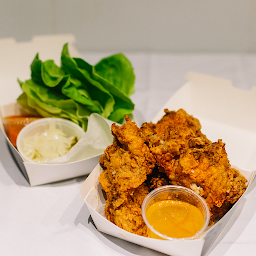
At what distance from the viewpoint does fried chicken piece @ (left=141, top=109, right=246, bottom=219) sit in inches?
76.9

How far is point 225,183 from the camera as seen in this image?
6.39ft

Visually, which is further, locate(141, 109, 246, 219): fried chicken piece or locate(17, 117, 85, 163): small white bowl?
locate(17, 117, 85, 163): small white bowl

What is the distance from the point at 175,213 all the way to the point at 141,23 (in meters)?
3.19

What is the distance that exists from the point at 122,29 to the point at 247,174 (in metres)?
2.97

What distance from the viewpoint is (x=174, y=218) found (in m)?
1.93

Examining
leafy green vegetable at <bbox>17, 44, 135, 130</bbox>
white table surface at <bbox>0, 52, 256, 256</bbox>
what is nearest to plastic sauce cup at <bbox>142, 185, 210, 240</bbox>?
white table surface at <bbox>0, 52, 256, 256</bbox>

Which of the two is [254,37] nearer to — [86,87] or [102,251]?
[86,87]

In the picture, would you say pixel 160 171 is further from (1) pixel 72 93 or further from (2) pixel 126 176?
(1) pixel 72 93

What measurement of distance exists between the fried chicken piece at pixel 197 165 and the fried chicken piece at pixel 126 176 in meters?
0.09

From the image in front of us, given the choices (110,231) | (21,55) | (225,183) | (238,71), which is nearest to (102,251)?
(110,231)

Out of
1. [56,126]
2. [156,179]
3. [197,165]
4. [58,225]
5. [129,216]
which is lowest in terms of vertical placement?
[58,225]

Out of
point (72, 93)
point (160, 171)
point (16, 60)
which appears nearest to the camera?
point (160, 171)

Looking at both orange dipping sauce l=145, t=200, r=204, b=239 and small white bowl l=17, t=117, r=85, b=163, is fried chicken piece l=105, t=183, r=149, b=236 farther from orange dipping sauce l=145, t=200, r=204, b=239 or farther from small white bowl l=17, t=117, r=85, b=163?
small white bowl l=17, t=117, r=85, b=163

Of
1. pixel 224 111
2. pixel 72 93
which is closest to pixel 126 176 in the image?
pixel 72 93
